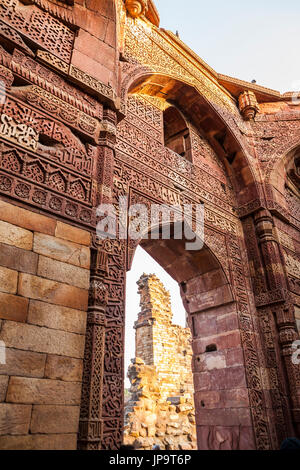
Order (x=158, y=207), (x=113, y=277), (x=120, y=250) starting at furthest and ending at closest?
(x=158, y=207) < (x=120, y=250) < (x=113, y=277)

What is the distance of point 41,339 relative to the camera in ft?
7.66

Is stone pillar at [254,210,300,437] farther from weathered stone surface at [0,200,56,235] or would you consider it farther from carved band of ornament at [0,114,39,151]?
carved band of ornament at [0,114,39,151]

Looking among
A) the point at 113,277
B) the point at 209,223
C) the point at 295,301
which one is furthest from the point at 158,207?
the point at 295,301

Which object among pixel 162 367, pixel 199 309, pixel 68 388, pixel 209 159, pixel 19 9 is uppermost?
pixel 209 159

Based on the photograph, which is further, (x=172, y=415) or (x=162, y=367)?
(x=162, y=367)

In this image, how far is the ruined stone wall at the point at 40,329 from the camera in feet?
6.89

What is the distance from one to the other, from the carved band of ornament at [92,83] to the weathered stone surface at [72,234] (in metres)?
1.72

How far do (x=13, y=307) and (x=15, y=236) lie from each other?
542 millimetres

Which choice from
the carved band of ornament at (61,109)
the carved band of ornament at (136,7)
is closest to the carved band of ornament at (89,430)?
the carved band of ornament at (61,109)

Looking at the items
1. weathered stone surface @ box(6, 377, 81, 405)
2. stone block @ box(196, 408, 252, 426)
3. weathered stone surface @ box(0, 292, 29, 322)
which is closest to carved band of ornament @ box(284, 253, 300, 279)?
stone block @ box(196, 408, 252, 426)

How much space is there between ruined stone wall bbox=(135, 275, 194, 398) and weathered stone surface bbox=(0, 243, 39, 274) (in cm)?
601

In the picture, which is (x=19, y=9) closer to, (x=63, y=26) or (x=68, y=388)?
(x=63, y=26)

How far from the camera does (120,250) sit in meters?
3.47

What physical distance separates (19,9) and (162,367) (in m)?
7.46
